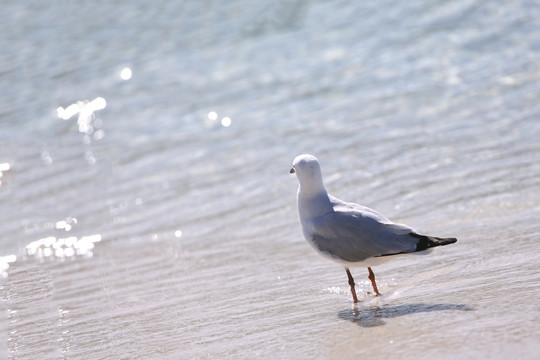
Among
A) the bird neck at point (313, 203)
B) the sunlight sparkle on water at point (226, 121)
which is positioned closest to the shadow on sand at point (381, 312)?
the bird neck at point (313, 203)

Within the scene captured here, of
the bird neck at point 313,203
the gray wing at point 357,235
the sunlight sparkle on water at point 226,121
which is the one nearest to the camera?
the gray wing at point 357,235

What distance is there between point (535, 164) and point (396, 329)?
127 inches

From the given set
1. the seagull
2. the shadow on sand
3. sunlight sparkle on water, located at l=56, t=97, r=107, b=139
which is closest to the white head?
the seagull

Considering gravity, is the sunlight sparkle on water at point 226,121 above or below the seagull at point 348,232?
above

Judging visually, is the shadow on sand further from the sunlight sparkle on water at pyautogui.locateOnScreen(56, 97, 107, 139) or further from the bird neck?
the sunlight sparkle on water at pyautogui.locateOnScreen(56, 97, 107, 139)

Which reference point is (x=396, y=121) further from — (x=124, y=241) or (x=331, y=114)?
(x=124, y=241)

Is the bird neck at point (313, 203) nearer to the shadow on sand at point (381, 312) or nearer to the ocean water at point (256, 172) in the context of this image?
the ocean water at point (256, 172)

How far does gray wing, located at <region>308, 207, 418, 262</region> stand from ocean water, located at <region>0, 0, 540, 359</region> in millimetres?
284

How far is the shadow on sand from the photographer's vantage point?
13.7 ft

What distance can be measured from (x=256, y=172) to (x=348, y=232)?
10.6 ft

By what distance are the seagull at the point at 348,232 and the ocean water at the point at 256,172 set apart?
0.26 metres

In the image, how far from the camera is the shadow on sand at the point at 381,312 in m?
4.18

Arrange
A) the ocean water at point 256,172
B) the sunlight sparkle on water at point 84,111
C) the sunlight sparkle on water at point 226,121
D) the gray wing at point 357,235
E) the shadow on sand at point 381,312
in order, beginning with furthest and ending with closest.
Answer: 1. the sunlight sparkle on water at point 84,111
2. the sunlight sparkle on water at point 226,121
3. the gray wing at point 357,235
4. the ocean water at point 256,172
5. the shadow on sand at point 381,312

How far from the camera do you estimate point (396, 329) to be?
3963 mm
